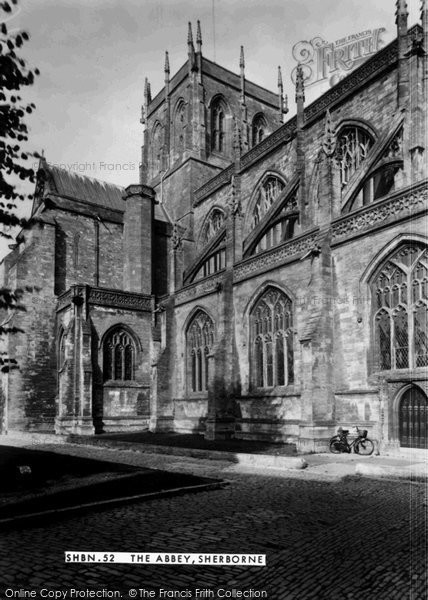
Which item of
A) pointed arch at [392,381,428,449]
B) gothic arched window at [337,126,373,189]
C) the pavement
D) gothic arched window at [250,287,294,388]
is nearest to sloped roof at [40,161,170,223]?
gothic arched window at [337,126,373,189]

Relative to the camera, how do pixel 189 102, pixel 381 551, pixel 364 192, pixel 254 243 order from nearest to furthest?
pixel 381 551 < pixel 364 192 < pixel 254 243 < pixel 189 102

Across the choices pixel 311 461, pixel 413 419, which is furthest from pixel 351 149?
pixel 311 461

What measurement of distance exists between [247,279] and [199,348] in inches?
199

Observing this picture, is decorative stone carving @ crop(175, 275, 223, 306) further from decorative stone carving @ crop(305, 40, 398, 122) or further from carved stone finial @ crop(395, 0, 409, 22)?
carved stone finial @ crop(395, 0, 409, 22)

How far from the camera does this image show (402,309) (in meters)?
14.1

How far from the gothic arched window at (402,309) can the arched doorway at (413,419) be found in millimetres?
837

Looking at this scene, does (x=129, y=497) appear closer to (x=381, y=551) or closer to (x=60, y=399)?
(x=381, y=551)

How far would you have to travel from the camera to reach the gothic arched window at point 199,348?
23.1 m

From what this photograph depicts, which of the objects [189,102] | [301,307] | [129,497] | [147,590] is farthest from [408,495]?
[189,102]

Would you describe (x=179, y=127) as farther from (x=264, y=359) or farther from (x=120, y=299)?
(x=264, y=359)

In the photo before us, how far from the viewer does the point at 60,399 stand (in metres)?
24.0

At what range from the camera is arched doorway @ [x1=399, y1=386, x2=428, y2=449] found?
1299 cm

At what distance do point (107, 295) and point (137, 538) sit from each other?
66.7 feet

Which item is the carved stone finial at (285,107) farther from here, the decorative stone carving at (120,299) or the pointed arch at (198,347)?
the pointed arch at (198,347)
